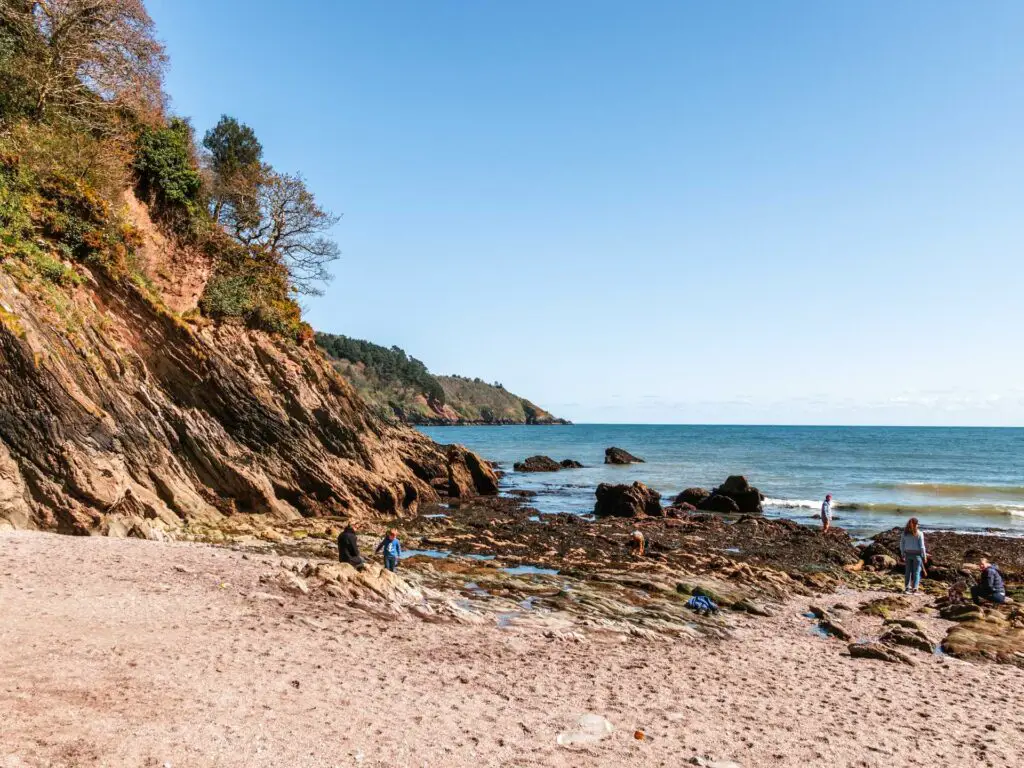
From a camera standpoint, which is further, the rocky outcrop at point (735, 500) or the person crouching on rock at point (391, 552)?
the rocky outcrop at point (735, 500)

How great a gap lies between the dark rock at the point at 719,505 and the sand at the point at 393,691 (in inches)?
981

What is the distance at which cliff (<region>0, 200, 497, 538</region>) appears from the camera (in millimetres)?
16797

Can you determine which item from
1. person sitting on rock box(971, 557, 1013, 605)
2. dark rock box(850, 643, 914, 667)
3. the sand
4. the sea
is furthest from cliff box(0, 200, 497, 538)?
person sitting on rock box(971, 557, 1013, 605)

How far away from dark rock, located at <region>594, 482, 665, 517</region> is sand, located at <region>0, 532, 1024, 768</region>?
20.2 metres

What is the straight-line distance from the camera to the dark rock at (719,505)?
122 ft

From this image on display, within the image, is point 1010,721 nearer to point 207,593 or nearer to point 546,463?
point 207,593

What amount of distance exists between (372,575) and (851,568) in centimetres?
1802

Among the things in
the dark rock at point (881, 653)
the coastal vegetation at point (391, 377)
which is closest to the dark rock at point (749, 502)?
the dark rock at point (881, 653)

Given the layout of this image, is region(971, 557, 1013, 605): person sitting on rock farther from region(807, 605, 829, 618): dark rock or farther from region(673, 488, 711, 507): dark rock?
region(673, 488, 711, 507): dark rock

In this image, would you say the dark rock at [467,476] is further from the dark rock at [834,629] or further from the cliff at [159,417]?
the dark rock at [834,629]

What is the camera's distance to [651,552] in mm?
22969

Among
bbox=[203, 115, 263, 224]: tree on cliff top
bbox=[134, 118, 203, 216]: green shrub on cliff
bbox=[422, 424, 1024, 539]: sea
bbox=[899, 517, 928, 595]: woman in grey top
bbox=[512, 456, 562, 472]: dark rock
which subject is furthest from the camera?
bbox=[512, 456, 562, 472]: dark rock

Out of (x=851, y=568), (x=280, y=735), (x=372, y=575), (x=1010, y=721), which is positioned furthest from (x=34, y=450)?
(x=851, y=568)

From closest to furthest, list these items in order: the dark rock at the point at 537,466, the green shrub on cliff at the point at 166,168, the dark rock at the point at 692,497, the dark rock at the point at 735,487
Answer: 1. the green shrub on cliff at the point at 166,168
2. the dark rock at the point at 735,487
3. the dark rock at the point at 692,497
4. the dark rock at the point at 537,466
